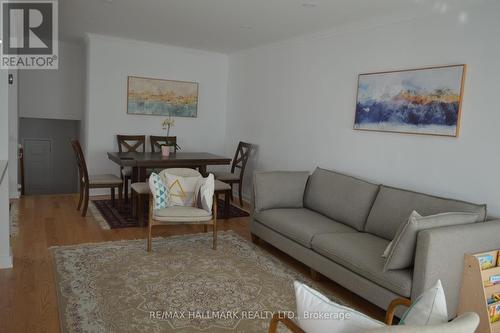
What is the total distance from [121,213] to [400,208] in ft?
11.3

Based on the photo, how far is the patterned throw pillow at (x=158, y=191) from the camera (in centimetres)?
392

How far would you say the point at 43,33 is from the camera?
5871mm

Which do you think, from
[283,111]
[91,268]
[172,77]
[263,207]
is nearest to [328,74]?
[283,111]

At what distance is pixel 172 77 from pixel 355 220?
4138 mm

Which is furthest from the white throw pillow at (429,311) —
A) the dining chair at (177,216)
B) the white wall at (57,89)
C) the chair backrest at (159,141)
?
the white wall at (57,89)

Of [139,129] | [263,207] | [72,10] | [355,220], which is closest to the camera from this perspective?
[355,220]

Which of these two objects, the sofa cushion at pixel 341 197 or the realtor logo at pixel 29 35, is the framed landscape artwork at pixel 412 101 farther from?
the realtor logo at pixel 29 35

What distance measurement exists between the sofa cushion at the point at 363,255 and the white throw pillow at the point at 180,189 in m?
1.45

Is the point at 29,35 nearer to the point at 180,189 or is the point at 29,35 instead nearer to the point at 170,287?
the point at 180,189

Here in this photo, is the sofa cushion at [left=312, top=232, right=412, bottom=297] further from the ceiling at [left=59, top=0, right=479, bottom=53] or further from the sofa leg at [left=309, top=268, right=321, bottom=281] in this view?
the ceiling at [left=59, top=0, right=479, bottom=53]

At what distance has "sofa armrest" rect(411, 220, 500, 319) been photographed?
249cm

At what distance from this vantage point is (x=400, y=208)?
11.0 ft

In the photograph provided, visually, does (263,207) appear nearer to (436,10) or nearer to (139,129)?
(436,10)

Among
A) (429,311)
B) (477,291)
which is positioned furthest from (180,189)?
(429,311)
